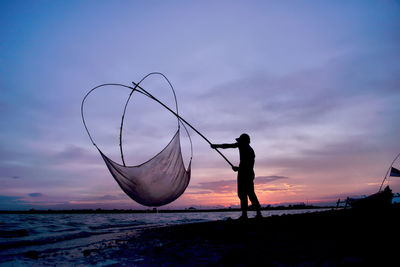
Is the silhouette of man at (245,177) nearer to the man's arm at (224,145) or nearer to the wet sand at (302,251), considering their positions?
the man's arm at (224,145)

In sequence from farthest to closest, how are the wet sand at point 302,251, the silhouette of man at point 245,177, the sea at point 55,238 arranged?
the silhouette of man at point 245,177 < the sea at point 55,238 < the wet sand at point 302,251

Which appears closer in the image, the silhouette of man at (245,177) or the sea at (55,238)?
the sea at (55,238)

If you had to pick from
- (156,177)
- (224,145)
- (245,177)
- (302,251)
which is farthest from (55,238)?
(302,251)

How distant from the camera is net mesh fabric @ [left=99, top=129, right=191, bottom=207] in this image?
733cm

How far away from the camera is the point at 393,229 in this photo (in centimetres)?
445

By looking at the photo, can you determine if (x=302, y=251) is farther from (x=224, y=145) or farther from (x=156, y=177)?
(x=156, y=177)

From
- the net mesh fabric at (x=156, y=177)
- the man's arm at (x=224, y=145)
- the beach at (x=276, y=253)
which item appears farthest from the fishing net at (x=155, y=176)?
the beach at (x=276, y=253)

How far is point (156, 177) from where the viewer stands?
7844 millimetres

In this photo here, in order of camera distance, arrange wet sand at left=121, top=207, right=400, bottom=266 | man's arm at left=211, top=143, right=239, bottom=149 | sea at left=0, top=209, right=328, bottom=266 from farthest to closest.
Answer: man's arm at left=211, top=143, right=239, bottom=149 → sea at left=0, top=209, right=328, bottom=266 → wet sand at left=121, top=207, right=400, bottom=266

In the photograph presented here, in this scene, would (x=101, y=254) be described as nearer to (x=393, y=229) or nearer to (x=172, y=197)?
(x=172, y=197)

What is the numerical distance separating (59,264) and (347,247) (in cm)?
496

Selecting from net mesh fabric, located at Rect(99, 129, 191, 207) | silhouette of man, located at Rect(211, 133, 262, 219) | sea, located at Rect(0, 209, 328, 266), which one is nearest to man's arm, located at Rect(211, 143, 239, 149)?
silhouette of man, located at Rect(211, 133, 262, 219)

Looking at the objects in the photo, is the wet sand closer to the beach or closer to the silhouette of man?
the beach

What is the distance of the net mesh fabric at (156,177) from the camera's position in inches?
289
